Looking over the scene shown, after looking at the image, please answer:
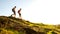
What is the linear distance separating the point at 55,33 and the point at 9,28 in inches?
349

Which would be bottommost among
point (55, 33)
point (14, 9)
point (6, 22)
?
point (55, 33)

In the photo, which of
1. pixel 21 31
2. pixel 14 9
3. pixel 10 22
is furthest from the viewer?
pixel 14 9

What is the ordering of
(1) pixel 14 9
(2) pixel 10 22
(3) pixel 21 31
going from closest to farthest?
1. (3) pixel 21 31
2. (2) pixel 10 22
3. (1) pixel 14 9

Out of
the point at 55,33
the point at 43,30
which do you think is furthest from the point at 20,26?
the point at 55,33

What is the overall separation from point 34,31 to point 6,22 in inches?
236

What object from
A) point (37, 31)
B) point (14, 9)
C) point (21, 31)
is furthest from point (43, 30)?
point (14, 9)

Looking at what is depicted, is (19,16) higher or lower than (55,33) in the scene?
higher

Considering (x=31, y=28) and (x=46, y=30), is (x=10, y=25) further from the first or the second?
(x=46, y=30)

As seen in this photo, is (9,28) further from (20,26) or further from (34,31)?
(34,31)

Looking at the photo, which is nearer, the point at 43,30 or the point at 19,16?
the point at 43,30

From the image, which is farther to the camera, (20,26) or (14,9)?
(14,9)

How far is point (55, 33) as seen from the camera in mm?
33750

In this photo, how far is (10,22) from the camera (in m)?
35.2

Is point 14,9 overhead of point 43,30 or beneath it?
overhead
